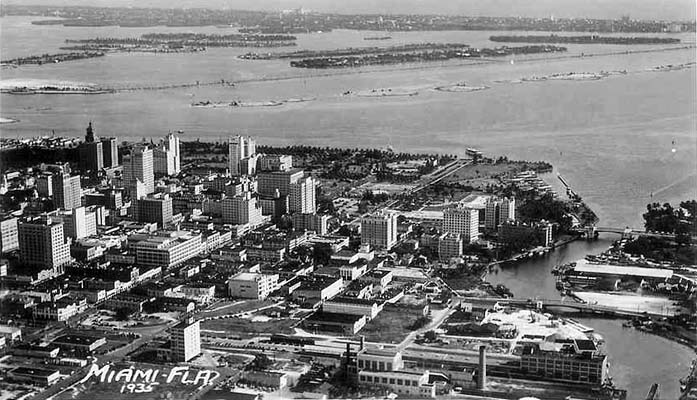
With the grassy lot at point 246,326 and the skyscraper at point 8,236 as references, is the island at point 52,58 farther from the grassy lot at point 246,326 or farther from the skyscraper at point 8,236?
the grassy lot at point 246,326

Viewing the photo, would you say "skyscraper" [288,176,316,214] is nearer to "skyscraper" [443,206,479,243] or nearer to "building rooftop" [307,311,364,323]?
"skyscraper" [443,206,479,243]

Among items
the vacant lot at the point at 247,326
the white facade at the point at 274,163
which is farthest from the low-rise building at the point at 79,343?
the white facade at the point at 274,163

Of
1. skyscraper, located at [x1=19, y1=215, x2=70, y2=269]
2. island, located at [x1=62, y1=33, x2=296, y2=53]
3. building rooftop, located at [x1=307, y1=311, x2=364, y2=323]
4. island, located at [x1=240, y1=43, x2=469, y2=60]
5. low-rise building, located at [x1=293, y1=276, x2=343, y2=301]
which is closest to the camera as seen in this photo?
building rooftop, located at [x1=307, y1=311, x2=364, y2=323]

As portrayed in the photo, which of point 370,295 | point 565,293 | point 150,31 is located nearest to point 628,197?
point 565,293

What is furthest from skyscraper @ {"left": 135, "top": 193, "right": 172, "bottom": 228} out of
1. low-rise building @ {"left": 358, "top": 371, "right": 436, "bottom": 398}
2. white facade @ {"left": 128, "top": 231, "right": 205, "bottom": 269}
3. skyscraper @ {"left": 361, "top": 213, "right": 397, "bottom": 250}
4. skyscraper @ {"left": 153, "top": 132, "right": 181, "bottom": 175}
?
low-rise building @ {"left": 358, "top": 371, "right": 436, "bottom": 398}

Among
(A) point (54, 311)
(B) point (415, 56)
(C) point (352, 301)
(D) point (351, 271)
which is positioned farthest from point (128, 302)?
(B) point (415, 56)

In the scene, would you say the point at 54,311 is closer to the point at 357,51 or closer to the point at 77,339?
the point at 77,339
